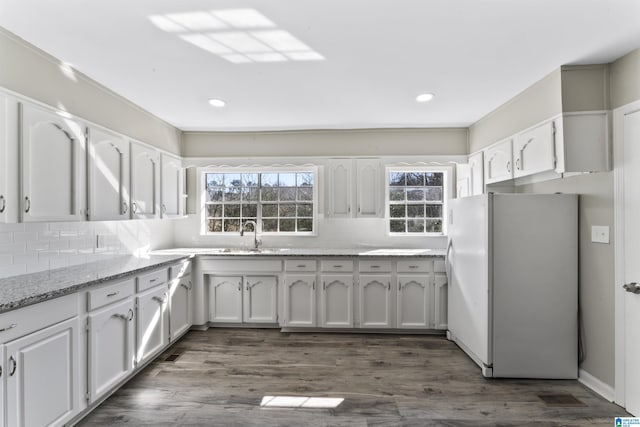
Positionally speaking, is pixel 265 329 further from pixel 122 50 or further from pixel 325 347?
pixel 122 50

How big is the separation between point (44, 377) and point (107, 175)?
1523 mm

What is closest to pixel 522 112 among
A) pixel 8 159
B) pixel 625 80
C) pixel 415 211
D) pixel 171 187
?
pixel 625 80

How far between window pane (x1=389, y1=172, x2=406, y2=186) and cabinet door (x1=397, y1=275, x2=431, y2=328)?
1278mm

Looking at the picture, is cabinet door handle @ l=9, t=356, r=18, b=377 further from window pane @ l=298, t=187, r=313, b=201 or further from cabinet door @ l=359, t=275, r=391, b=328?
window pane @ l=298, t=187, r=313, b=201

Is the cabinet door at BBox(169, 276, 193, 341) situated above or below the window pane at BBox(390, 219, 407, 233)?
below

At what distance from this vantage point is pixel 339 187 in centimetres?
396

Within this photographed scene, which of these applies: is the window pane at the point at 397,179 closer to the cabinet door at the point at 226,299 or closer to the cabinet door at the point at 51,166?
the cabinet door at the point at 226,299

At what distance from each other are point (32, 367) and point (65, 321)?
0.86ft

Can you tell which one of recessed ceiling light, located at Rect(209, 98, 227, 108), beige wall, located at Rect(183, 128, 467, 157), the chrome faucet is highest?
recessed ceiling light, located at Rect(209, 98, 227, 108)

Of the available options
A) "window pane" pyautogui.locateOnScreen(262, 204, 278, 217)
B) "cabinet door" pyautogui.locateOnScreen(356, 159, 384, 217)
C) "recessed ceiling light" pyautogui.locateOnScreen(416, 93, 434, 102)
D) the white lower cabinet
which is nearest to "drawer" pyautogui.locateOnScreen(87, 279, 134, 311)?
the white lower cabinet

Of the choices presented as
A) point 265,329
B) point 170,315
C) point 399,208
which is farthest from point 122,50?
Answer: point 399,208

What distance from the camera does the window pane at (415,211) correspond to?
4.09 meters

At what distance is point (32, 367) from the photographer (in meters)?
1.60

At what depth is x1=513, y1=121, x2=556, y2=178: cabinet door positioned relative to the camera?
2434 millimetres
